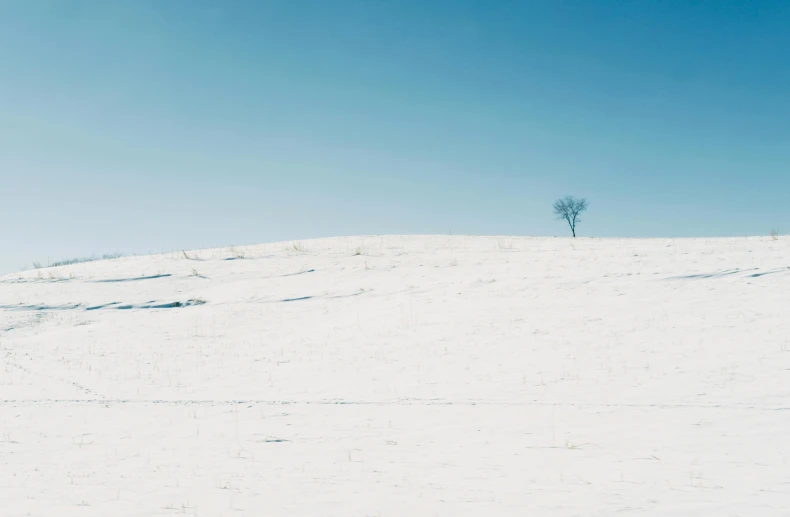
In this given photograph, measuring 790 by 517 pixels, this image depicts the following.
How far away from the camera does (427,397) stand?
1087 cm

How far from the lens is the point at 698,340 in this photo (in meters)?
12.4

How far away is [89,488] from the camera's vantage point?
23.7 ft

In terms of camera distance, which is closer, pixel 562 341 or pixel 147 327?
pixel 562 341

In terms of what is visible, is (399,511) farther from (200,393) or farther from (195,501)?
(200,393)

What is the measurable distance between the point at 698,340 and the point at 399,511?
9549mm

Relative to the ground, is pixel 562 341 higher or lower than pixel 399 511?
higher

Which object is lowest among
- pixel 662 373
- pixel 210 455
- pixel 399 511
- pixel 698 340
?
pixel 399 511

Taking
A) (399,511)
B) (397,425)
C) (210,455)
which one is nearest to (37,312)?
(210,455)

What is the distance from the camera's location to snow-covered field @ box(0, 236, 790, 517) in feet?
21.8

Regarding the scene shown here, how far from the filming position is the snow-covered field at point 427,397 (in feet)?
21.8

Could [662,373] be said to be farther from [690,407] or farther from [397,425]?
[397,425]

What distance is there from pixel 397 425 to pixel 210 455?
10.4ft

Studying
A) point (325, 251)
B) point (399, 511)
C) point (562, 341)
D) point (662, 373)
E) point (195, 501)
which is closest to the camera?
point (399, 511)

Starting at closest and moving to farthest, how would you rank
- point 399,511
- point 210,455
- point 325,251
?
point 399,511 → point 210,455 → point 325,251
